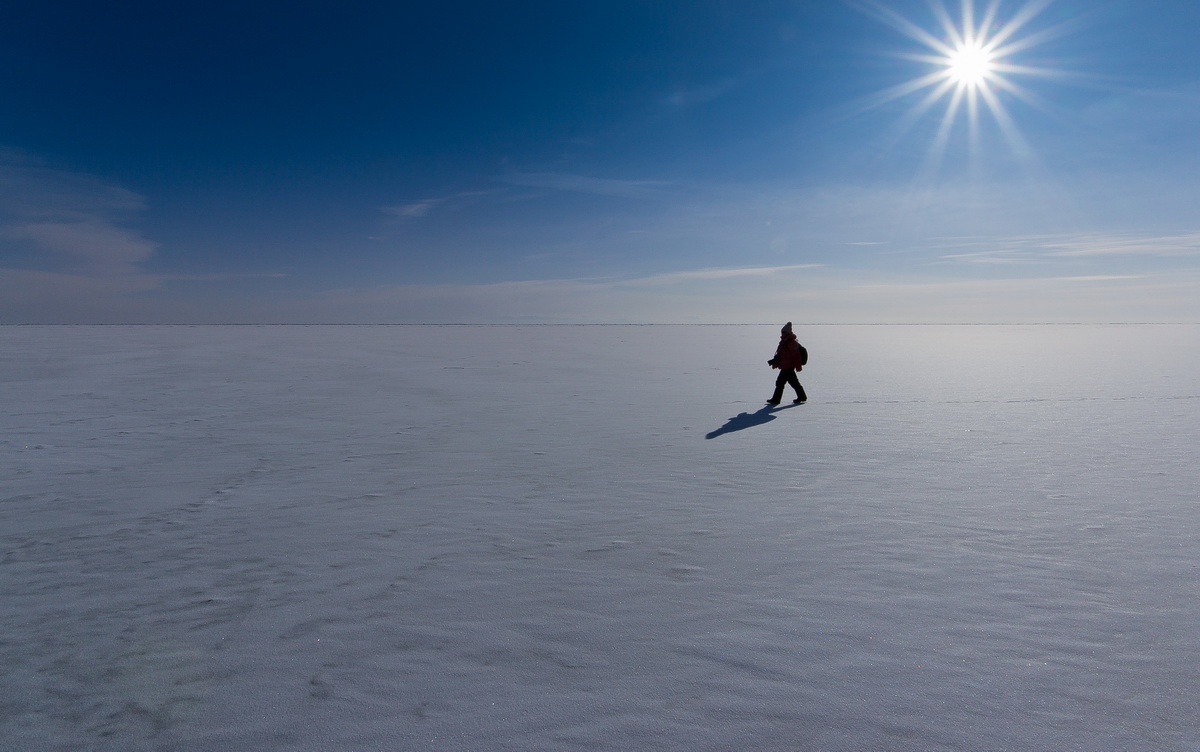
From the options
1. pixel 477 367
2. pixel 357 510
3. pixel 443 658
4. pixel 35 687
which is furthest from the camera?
pixel 477 367

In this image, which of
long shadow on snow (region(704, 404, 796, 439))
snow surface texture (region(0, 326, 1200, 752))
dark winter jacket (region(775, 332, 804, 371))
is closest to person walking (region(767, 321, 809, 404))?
dark winter jacket (region(775, 332, 804, 371))

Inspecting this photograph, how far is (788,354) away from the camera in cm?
1334

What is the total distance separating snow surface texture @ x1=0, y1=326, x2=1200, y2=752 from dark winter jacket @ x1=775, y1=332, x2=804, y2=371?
3.59 m

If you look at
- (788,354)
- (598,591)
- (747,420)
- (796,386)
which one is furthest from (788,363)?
(598,591)

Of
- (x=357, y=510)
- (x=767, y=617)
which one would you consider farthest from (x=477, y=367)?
(x=767, y=617)

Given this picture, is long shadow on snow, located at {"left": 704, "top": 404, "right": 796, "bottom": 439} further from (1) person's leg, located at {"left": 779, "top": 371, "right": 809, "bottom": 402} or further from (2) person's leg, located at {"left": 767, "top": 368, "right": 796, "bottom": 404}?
(1) person's leg, located at {"left": 779, "top": 371, "right": 809, "bottom": 402}

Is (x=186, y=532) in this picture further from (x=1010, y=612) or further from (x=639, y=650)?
(x=1010, y=612)

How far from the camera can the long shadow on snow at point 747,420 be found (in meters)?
10.2

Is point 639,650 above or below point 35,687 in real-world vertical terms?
above

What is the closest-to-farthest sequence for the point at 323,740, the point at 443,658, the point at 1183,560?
the point at 323,740 < the point at 443,658 < the point at 1183,560

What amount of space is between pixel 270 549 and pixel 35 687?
6.10 feet

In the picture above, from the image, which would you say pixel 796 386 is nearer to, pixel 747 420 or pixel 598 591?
pixel 747 420

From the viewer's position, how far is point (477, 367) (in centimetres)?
2234

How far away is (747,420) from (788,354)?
2.64m
